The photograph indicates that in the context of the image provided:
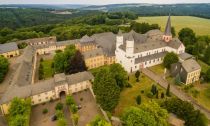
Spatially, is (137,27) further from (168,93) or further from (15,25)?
(15,25)

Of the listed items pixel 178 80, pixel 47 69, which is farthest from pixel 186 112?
pixel 47 69

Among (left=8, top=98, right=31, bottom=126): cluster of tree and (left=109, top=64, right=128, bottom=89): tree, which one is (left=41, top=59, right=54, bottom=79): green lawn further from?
(left=109, top=64, right=128, bottom=89): tree

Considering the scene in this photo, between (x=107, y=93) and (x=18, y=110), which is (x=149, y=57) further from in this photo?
(x=18, y=110)

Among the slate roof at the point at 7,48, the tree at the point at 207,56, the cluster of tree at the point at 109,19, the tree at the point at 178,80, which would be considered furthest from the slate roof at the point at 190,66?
the cluster of tree at the point at 109,19

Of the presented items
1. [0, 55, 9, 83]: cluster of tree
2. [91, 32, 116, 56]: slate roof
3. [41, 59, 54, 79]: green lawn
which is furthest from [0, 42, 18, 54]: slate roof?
[91, 32, 116, 56]: slate roof

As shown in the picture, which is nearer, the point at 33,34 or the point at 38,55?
the point at 38,55

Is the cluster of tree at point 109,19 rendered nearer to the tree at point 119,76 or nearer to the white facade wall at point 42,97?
the tree at point 119,76

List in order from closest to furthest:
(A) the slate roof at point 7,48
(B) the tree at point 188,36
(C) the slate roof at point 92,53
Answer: (C) the slate roof at point 92,53
(A) the slate roof at point 7,48
(B) the tree at point 188,36

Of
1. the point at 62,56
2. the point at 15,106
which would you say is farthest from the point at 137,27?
the point at 15,106
